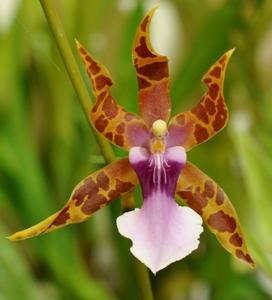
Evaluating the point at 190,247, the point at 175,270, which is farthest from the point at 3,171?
the point at 190,247

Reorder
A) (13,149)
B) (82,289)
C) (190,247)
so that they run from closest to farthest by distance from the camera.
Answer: (190,247), (82,289), (13,149)

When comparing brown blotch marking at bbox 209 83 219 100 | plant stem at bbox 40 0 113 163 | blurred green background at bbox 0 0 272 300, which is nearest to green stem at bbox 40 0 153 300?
plant stem at bbox 40 0 113 163

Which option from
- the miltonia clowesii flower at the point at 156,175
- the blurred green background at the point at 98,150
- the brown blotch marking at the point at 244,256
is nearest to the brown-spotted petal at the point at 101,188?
the miltonia clowesii flower at the point at 156,175

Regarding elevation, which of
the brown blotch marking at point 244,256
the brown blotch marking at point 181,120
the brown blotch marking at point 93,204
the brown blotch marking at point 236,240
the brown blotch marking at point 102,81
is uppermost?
the brown blotch marking at point 102,81

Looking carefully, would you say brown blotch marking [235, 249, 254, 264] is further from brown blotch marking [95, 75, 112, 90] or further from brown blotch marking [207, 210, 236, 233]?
brown blotch marking [95, 75, 112, 90]

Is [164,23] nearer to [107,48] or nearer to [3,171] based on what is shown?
[107,48]

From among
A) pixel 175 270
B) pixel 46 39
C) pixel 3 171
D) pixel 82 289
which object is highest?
pixel 46 39

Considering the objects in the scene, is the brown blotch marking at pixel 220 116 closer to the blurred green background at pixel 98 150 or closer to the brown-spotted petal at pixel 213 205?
the brown-spotted petal at pixel 213 205
